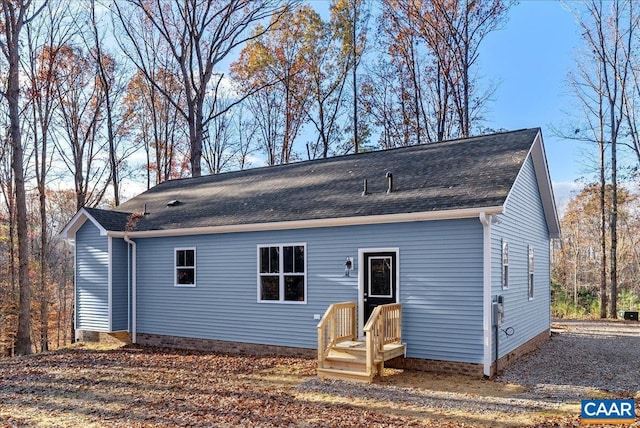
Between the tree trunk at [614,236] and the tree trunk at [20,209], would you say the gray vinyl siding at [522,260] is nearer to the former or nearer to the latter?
the tree trunk at [614,236]

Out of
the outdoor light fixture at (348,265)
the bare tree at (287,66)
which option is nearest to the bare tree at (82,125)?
the bare tree at (287,66)

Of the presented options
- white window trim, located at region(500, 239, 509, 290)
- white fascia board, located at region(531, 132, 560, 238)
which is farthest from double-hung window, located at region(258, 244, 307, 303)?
white fascia board, located at region(531, 132, 560, 238)

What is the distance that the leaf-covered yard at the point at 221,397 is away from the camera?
627 cm

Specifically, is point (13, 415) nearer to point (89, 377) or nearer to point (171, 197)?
point (89, 377)

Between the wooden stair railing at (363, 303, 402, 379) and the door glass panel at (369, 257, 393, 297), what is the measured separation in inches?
21.0

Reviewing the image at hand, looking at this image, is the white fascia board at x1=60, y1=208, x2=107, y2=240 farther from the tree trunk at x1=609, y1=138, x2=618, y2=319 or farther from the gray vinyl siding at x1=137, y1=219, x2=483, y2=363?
the tree trunk at x1=609, y1=138, x2=618, y2=319

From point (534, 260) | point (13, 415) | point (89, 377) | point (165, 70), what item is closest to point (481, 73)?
point (534, 260)

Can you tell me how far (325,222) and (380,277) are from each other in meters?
1.54

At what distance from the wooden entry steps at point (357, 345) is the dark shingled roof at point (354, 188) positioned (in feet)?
6.28

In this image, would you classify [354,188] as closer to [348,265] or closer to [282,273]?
[348,265]

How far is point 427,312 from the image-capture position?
8.90m

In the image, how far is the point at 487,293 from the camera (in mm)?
8281

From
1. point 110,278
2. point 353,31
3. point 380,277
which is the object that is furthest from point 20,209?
point 353,31

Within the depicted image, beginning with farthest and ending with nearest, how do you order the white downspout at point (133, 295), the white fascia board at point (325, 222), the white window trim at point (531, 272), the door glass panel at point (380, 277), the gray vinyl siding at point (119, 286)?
the white downspout at point (133, 295) < the gray vinyl siding at point (119, 286) < the white window trim at point (531, 272) < the door glass panel at point (380, 277) < the white fascia board at point (325, 222)
